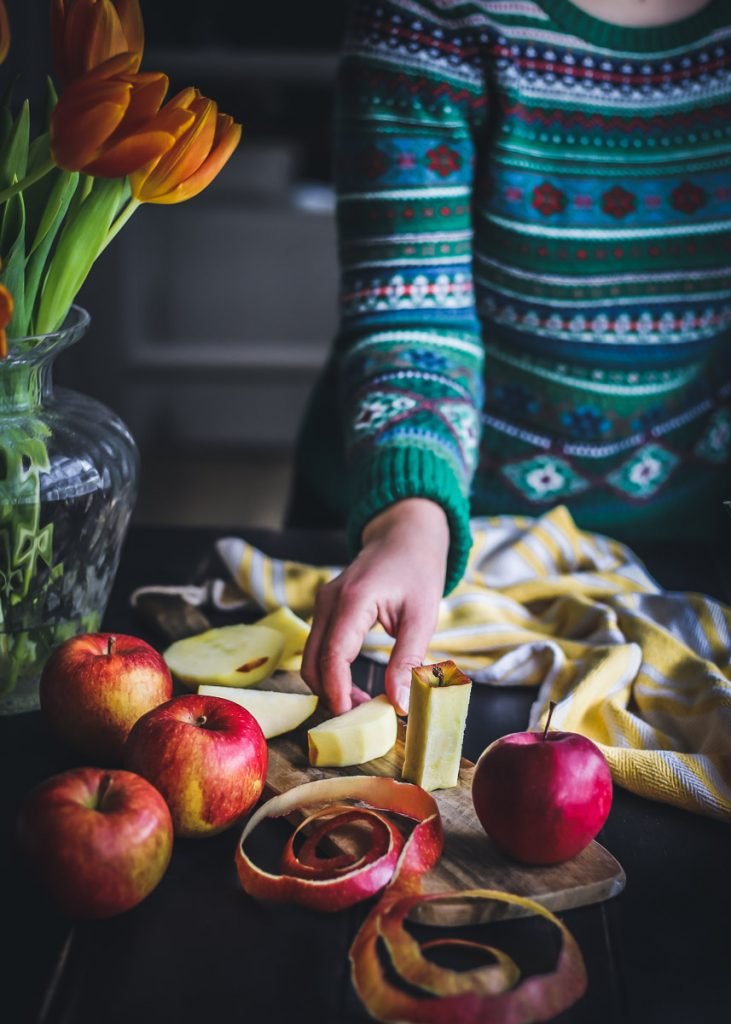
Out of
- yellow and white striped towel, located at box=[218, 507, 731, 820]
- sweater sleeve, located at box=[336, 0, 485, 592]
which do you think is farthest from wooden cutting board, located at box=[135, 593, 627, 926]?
sweater sleeve, located at box=[336, 0, 485, 592]

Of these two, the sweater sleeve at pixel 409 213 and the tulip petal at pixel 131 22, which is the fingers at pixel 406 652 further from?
the tulip petal at pixel 131 22

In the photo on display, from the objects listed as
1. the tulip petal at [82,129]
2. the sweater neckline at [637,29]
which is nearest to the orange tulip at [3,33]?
the tulip petal at [82,129]

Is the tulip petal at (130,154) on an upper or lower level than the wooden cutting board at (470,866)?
upper

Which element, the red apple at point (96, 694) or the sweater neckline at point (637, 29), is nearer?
the red apple at point (96, 694)

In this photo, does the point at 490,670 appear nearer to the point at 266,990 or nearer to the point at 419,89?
the point at 266,990

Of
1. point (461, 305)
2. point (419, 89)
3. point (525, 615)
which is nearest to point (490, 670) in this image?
point (525, 615)

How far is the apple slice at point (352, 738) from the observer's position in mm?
803

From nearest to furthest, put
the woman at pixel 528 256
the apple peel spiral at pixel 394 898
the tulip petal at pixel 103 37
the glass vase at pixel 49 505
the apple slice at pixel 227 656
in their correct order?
1. the apple peel spiral at pixel 394 898
2. the tulip petal at pixel 103 37
3. the glass vase at pixel 49 505
4. the apple slice at pixel 227 656
5. the woman at pixel 528 256

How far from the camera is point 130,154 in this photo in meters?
0.68

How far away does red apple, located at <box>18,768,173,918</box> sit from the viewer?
2.07 ft

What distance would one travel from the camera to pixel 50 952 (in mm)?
627

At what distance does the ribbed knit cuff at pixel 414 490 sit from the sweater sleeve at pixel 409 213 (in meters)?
0.07

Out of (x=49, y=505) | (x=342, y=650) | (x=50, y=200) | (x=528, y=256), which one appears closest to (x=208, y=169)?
(x=50, y=200)

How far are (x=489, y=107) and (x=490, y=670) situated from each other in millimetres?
635
